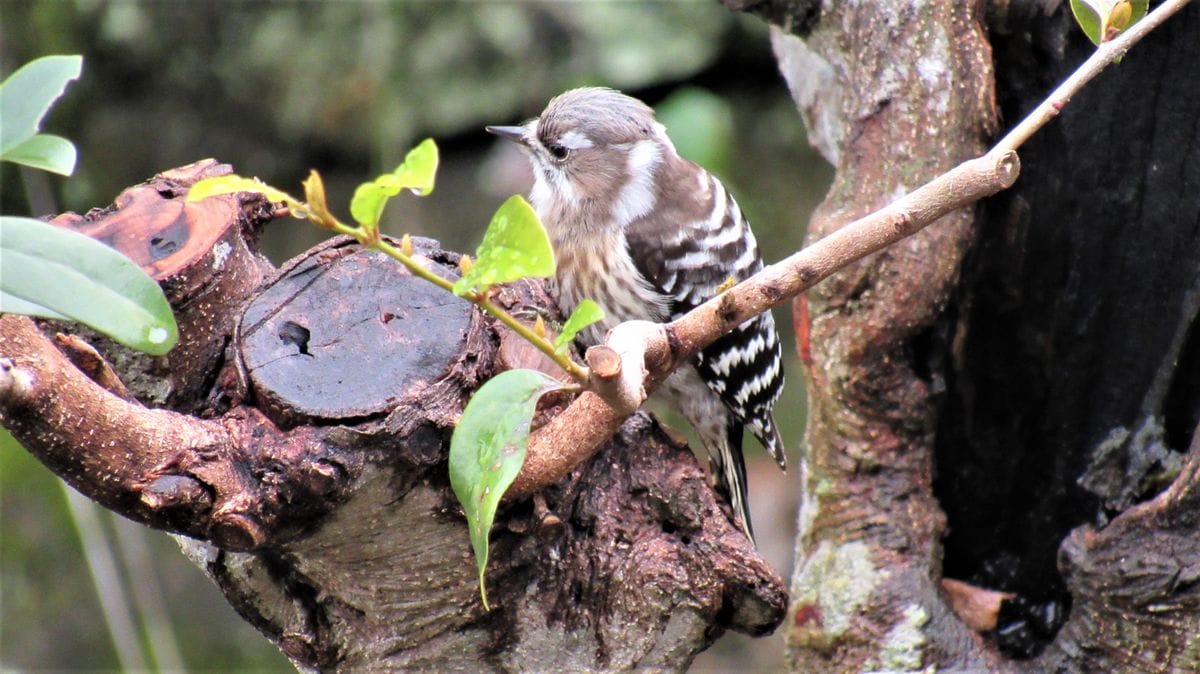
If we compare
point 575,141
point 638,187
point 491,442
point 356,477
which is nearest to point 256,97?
point 575,141

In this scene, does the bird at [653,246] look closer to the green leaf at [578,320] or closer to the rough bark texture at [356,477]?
the rough bark texture at [356,477]

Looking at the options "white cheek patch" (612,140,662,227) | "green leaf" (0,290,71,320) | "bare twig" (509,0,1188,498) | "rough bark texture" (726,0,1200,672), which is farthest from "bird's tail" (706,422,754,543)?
"green leaf" (0,290,71,320)

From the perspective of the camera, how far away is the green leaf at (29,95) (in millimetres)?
1224

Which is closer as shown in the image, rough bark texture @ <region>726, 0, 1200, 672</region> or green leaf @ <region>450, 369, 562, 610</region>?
green leaf @ <region>450, 369, 562, 610</region>

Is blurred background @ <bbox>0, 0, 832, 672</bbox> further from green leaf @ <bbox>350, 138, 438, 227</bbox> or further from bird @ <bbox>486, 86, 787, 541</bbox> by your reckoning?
green leaf @ <bbox>350, 138, 438, 227</bbox>

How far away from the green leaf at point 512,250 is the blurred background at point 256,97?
10.8 ft

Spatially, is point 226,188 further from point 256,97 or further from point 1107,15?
point 256,97

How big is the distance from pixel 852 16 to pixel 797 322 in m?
0.64

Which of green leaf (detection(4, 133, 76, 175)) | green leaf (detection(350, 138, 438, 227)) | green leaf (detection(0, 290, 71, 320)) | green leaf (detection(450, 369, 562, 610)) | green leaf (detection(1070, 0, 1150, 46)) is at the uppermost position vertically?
green leaf (detection(1070, 0, 1150, 46))

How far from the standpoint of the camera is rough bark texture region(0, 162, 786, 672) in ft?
5.14

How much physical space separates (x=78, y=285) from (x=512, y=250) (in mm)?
455

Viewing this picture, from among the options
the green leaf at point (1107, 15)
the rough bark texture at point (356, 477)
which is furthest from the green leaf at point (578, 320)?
the green leaf at point (1107, 15)

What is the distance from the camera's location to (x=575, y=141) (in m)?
3.00

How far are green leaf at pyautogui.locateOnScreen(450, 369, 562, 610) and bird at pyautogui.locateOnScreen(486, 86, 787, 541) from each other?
134cm
